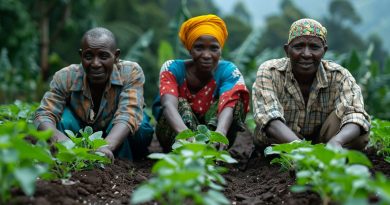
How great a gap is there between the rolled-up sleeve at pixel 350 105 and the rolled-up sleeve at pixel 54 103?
5.93 ft

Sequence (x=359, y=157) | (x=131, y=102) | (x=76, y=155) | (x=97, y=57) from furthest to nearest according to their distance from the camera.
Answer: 1. (x=131, y=102)
2. (x=97, y=57)
3. (x=76, y=155)
4. (x=359, y=157)

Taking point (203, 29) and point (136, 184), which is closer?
point (136, 184)

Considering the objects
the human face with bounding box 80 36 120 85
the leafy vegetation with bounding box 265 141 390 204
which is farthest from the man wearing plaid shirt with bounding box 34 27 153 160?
the leafy vegetation with bounding box 265 141 390 204

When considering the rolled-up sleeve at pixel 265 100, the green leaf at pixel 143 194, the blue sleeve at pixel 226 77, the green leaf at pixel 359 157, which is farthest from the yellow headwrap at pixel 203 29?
the green leaf at pixel 143 194

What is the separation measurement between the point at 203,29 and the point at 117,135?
3.19ft

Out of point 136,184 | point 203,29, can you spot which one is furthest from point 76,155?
point 203,29

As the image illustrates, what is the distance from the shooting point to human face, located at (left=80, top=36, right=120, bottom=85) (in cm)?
316

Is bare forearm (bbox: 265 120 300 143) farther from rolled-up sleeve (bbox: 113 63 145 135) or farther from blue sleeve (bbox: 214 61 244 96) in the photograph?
rolled-up sleeve (bbox: 113 63 145 135)

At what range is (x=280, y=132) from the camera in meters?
2.98

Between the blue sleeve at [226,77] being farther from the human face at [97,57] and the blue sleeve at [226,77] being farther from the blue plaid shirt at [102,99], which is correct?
the human face at [97,57]

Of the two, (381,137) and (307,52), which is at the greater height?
(307,52)

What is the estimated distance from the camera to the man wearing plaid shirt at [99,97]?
317 cm

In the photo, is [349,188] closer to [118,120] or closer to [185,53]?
[118,120]

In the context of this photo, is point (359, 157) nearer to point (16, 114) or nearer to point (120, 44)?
point (16, 114)
